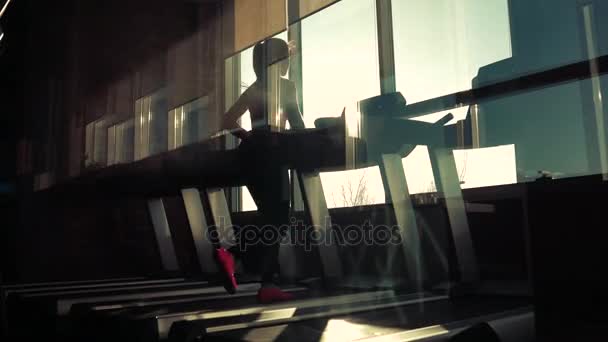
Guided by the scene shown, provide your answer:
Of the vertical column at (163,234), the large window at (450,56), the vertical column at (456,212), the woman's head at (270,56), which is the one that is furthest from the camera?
the vertical column at (163,234)

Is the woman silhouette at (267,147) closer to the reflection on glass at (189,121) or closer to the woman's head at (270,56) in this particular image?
the woman's head at (270,56)

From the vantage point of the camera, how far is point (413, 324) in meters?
1.66

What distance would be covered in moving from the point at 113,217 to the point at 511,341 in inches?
98.6

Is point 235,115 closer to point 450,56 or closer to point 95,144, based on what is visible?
point 95,144

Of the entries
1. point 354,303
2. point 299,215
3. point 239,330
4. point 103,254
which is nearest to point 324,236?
point 299,215

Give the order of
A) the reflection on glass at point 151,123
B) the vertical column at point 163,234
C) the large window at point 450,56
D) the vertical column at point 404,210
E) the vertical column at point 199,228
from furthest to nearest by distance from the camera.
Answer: the vertical column at point 163,234, the vertical column at point 199,228, the reflection on glass at point 151,123, the vertical column at point 404,210, the large window at point 450,56

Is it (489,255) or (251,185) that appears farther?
(251,185)

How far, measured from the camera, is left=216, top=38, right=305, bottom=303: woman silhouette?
2531 mm

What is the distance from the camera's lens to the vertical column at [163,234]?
3564 mm

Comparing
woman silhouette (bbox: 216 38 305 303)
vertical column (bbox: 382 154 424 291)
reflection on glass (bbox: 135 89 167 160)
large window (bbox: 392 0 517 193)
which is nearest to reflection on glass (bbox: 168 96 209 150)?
reflection on glass (bbox: 135 89 167 160)

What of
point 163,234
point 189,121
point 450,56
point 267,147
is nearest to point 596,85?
point 450,56

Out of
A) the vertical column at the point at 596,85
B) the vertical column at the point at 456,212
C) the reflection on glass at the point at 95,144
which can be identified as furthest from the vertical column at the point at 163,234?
the vertical column at the point at 596,85

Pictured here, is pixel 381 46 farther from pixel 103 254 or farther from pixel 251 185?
pixel 103 254

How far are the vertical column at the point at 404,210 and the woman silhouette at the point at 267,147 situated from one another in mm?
526
